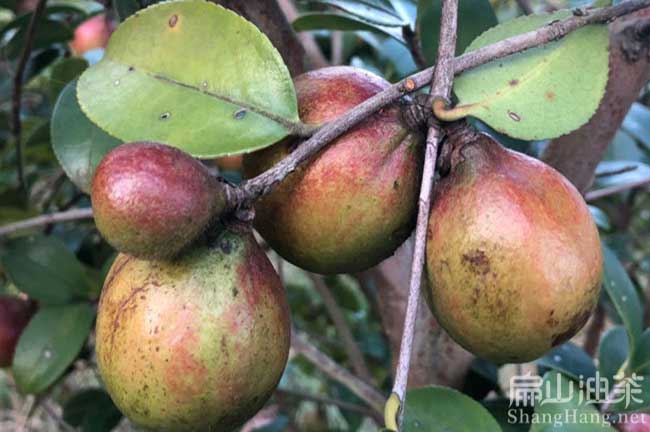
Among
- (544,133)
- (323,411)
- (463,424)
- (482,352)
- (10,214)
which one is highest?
(544,133)

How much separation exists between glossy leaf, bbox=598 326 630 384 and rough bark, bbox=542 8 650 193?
0.17m

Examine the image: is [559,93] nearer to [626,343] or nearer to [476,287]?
[476,287]

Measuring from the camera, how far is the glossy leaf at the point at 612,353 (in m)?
0.79

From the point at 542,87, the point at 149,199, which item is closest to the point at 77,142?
the point at 149,199

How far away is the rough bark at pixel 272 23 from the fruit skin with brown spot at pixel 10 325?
1.79 feet

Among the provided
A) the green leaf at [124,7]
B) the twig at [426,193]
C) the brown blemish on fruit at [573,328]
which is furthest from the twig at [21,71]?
the brown blemish on fruit at [573,328]

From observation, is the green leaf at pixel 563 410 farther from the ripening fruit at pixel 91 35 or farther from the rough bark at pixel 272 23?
the ripening fruit at pixel 91 35

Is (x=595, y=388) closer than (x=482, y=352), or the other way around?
(x=482, y=352)

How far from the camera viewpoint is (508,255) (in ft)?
1.60

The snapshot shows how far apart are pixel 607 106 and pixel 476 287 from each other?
0.37m

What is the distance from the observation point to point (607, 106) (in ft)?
2.51

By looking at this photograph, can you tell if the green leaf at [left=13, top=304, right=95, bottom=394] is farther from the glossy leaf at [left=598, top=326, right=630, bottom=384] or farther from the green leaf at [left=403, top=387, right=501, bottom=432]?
the glossy leaf at [left=598, top=326, right=630, bottom=384]

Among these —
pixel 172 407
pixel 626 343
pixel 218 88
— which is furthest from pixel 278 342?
pixel 626 343

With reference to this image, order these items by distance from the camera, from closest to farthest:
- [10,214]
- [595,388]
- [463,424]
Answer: [463,424] < [595,388] < [10,214]
